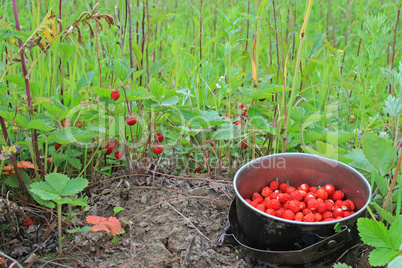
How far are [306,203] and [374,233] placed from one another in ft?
1.22

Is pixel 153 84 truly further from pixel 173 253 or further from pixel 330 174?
pixel 330 174

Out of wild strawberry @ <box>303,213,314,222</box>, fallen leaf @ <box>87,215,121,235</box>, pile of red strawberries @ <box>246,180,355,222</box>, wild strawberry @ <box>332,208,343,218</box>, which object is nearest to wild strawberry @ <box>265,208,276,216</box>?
pile of red strawberries @ <box>246,180,355,222</box>

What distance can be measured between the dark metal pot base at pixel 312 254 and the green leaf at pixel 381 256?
0.13 m

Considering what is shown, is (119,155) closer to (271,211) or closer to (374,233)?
(271,211)

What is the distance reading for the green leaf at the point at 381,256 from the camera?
2.63 feet

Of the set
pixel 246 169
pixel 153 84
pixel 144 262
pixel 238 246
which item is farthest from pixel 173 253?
pixel 153 84

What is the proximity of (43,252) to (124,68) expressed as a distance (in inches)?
26.3

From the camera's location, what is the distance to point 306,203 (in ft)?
3.98

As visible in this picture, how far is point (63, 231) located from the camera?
1.19 m

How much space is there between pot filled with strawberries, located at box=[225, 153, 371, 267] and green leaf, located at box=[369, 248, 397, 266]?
13 centimetres

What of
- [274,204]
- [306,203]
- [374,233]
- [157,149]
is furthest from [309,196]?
[157,149]

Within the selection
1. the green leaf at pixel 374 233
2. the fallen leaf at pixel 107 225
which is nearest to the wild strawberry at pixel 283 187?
the green leaf at pixel 374 233

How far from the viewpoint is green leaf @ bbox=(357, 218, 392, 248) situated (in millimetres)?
835

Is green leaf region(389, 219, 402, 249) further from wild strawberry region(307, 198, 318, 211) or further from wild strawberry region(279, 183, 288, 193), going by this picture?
wild strawberry region(279, 183, 288, 193)
